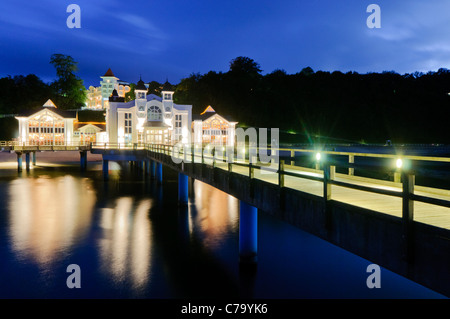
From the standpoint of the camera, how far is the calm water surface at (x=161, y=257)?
13.5 m

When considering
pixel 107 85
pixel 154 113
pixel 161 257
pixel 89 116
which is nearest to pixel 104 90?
pixel 107 85

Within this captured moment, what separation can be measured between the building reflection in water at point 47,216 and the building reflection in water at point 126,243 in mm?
1510

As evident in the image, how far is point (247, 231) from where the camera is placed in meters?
14.3

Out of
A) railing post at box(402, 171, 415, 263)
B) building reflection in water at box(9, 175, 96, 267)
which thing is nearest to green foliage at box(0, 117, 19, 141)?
building reflection in water at box(9, 175, 96, 267)

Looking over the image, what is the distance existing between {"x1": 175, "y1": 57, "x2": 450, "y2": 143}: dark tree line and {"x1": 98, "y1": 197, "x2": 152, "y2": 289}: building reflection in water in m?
68.2

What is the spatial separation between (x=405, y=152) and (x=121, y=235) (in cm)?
6378

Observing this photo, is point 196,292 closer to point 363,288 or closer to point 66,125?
point 363,288

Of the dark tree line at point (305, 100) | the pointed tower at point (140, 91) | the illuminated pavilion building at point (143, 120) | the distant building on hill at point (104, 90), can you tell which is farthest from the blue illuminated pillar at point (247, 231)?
the distant building on hill at point (104, 90)

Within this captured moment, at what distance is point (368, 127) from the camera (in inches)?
4166

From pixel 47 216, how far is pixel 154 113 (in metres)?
27.7

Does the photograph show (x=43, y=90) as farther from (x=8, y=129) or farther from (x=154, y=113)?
(x=154, y=113)

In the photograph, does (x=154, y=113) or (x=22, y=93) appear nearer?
(x=154, y=113)

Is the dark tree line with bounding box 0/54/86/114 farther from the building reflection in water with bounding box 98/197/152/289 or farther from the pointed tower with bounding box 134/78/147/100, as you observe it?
the building reflection in water with bounding box 98/197/152/289

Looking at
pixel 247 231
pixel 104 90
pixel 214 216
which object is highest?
pixel 104 90
